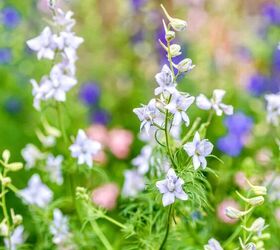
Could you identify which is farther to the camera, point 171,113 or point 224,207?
point 224,207

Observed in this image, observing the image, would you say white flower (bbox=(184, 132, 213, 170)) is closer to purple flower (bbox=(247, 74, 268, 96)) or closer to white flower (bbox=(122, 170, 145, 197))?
white flower (bbox=(122, 170, 145, 197))

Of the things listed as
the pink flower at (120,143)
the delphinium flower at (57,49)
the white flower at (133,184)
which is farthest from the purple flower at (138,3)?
the delphinium flower at (57,49)

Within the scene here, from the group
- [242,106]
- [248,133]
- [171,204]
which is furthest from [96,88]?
[171,204]

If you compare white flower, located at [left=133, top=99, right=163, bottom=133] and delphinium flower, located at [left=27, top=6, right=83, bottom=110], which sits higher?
delphinium flower, located at [left=27, top=6, right=83, bottom=110]

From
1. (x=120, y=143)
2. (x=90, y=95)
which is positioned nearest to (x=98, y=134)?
(x=120, y=143)

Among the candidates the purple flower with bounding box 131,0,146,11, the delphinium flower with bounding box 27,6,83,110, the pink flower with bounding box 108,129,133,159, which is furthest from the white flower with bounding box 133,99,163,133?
the purple flower with bounding box 131,0,146,11

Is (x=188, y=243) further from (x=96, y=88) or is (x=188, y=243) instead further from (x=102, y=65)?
(x=102, y=65)

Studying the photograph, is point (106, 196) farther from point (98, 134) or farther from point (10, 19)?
point (10, 19)
